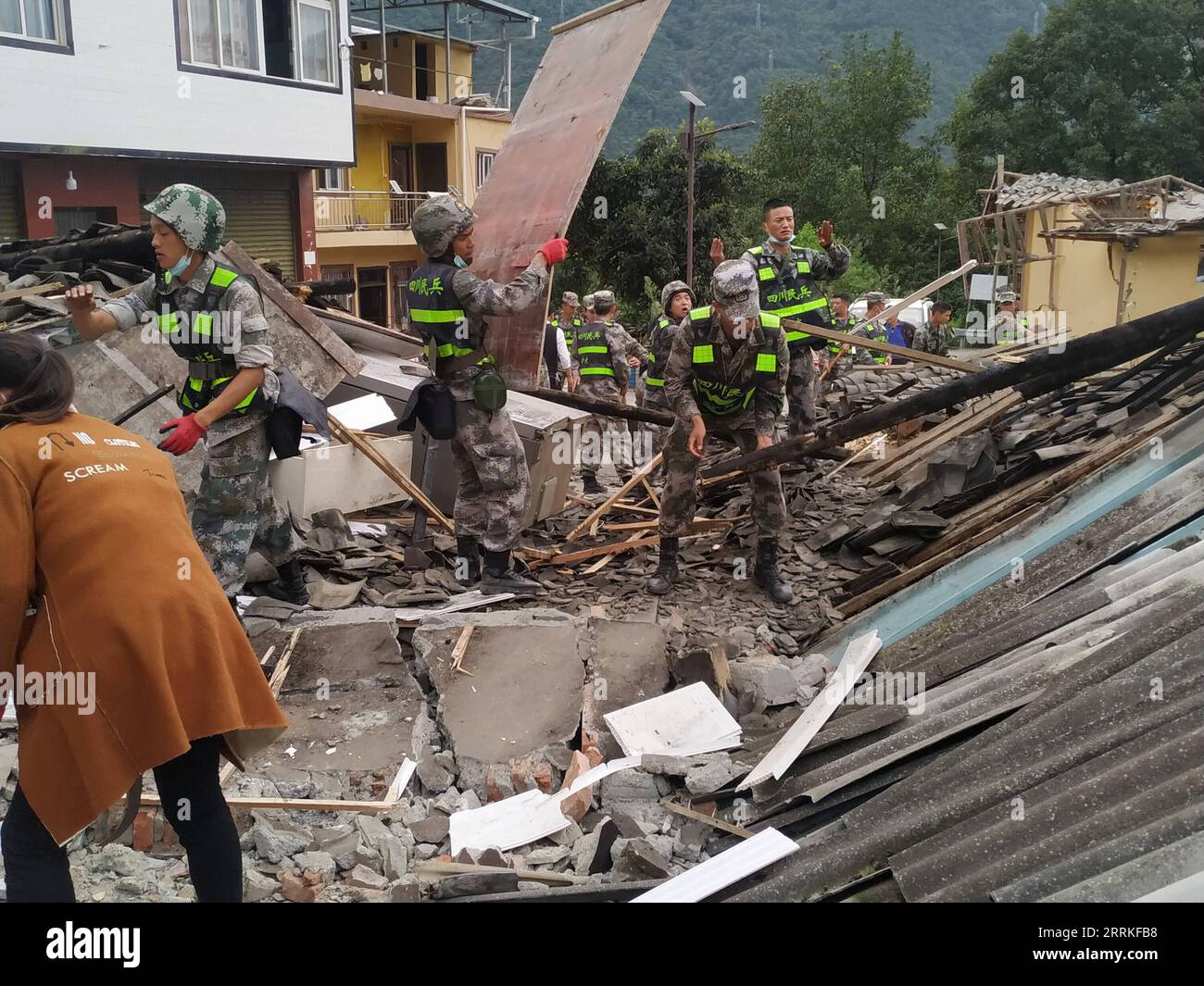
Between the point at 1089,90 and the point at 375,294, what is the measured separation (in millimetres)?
24821

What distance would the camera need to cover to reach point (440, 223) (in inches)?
223

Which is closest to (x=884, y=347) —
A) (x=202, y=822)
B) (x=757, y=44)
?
(x=202, y=822)

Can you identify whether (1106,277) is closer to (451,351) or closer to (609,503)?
(609,503)

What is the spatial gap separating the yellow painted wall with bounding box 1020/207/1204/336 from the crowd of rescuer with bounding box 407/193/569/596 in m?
13.2

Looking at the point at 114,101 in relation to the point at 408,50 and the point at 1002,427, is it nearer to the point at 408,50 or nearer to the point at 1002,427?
the point at 1002,427

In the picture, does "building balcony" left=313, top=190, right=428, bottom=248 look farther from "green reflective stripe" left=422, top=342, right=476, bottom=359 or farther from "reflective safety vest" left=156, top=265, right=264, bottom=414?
"reflective safety vest" left=156, top=265, right=264, bottom=414

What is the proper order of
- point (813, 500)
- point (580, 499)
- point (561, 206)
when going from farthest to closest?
point (580, 499), point (813, 500), point (561, 206)

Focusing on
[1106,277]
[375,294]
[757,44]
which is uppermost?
[757,44]

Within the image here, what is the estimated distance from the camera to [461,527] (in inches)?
237

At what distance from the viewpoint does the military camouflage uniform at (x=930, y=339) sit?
1179cm

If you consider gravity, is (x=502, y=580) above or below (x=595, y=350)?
below

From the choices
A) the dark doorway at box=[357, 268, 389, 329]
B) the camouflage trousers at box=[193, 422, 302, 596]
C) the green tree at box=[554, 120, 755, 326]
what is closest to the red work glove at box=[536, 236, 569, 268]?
the camouflage trousers at box=[193, 422, 302, 596]

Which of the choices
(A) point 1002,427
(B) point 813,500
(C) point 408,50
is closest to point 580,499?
(B) point 813,500
